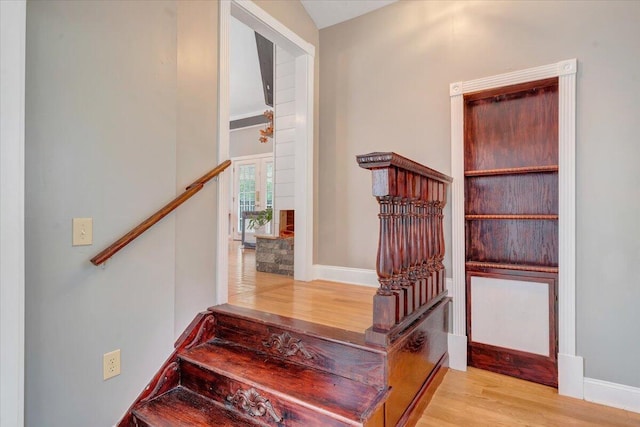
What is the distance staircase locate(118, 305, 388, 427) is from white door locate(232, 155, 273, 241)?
571 cm

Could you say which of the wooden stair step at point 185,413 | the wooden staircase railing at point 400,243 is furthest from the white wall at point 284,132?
the wooden stair step at point 185,413

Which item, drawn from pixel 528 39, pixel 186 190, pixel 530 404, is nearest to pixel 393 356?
pixel 530 404

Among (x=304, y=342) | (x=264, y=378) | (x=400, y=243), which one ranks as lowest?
(x=264, y=378)

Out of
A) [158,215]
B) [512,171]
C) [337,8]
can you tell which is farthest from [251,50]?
[512,171]

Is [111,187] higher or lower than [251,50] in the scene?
lower

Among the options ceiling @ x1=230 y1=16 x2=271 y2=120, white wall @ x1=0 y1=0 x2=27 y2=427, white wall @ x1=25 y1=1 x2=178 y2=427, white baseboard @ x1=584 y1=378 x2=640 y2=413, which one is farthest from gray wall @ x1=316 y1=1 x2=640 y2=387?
white wall @ x1=0 y1=0 x2=27 y2=427

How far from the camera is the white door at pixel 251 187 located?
26.5 feet

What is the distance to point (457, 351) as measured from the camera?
263cm

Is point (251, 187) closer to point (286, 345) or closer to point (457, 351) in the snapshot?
point (457, 351)

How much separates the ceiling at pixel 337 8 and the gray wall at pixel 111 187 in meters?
1.31

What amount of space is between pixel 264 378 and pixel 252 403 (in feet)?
0.44

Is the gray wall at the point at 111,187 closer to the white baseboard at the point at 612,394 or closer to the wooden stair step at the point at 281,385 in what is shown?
the wooden stair step at the point at 281,385

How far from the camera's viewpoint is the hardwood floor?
197 centimetres

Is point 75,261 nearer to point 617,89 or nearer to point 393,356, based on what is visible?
point 393,356
